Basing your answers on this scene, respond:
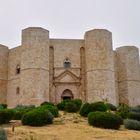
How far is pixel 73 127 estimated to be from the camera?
714 inches

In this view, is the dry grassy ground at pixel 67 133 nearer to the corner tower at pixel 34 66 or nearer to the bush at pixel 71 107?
the bush at pixel 71 107

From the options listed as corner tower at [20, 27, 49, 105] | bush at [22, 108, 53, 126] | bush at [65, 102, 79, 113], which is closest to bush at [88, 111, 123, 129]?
bush at [22, 108, 53, 126]

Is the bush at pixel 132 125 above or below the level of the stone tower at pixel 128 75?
below

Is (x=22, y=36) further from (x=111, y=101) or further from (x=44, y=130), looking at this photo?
(x=44, y=130)

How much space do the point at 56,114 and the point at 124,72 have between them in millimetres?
21191

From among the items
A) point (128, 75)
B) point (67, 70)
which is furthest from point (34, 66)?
point (128, 75)

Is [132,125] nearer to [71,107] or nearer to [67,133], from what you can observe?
[67,133]

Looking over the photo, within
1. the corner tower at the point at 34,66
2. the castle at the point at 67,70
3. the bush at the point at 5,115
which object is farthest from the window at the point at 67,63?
the bush at the point at 5,115

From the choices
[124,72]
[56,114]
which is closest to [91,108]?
[56,114]

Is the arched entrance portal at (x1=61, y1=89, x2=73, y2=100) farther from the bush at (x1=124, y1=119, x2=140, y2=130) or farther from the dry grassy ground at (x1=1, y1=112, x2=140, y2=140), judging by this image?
the bush at (x1=124, y1=119, x2=140, y2=130)

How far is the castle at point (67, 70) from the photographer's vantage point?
36.5 metres

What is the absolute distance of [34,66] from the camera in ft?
120

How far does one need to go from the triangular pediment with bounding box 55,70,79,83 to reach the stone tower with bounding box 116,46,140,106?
21.8 ft

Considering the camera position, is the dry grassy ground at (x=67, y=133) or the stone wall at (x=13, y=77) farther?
the stone wall at (x=13, y=77)
